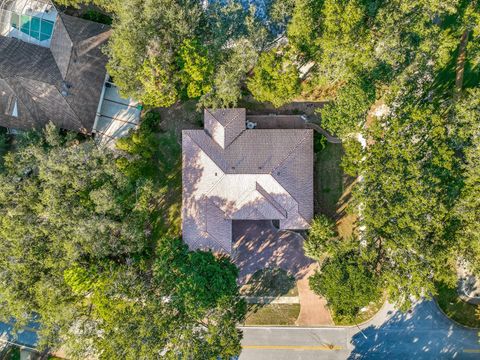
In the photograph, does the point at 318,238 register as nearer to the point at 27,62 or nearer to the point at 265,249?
the point at 265,249

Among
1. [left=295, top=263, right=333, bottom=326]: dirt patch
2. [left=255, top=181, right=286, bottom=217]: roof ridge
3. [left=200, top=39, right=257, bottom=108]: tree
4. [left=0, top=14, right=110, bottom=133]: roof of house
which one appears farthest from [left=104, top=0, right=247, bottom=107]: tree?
[left=295, top=263, right=333, bottom=326]: dirt patch

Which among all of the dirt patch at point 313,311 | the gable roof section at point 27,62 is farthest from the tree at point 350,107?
the gable roof section at point 27,62

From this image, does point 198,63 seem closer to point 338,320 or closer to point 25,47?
point 25,47

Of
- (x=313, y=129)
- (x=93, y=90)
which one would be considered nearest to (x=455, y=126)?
(x=313, y=129)

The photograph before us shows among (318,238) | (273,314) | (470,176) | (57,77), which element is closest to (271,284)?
(273,314)

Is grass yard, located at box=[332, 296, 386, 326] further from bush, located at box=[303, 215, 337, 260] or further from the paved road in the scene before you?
bush, located at box=[303, 215, 337, 260]

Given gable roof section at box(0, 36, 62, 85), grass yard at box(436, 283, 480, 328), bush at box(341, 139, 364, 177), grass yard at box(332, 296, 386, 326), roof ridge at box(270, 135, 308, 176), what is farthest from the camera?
grass yard at box(332, 296, 386, 326)
